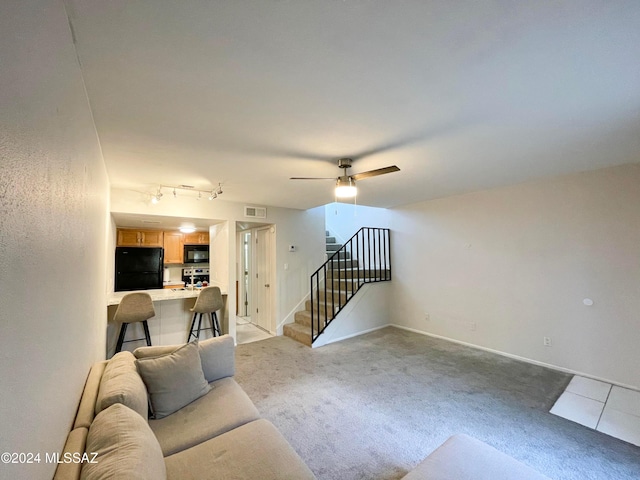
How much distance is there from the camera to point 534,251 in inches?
151

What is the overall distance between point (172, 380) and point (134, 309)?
2.15 m

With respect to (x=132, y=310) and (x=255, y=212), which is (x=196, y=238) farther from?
(x=132, y=310)

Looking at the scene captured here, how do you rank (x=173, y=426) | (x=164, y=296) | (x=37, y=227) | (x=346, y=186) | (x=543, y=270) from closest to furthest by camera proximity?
1. (x=37, y=227)
2. (x=173, y=426)
3. (x=346, y=186)
4. (x=543, y=270)
5. (x=164, y=296)

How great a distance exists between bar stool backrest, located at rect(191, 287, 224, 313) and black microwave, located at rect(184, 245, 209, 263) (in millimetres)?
2312

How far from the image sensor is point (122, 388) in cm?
160

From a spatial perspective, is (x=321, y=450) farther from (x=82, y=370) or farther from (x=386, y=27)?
(x=386, y=27)

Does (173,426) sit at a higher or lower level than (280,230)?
lower

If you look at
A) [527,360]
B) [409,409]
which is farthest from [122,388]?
[527,360]

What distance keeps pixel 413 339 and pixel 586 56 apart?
14.5 ft

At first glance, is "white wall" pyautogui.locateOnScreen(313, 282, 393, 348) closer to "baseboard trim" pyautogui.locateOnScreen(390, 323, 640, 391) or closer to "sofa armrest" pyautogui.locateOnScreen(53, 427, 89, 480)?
"baseboard trim" pyautogui.locateOnScreen(390, 323, 640, 391)

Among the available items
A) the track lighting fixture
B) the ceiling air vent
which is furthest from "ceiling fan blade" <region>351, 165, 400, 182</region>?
the ceiling air vent

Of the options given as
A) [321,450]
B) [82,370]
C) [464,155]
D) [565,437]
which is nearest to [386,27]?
[464,155]

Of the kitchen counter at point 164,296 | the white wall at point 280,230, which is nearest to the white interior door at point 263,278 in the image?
the white wall at point 280,230

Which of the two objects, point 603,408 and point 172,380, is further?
point 603,408
